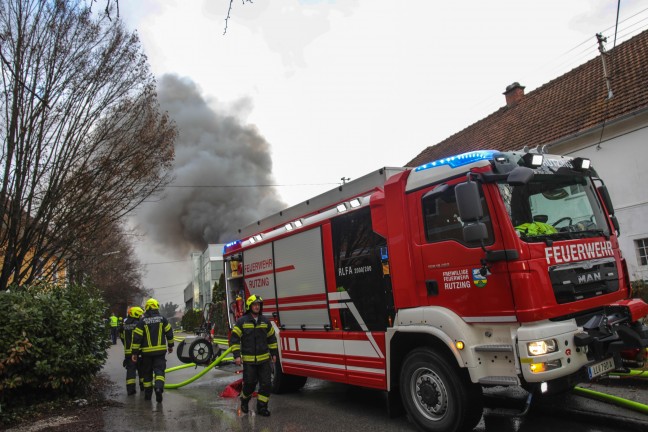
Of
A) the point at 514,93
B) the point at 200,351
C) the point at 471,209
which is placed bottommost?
the point at 200,351

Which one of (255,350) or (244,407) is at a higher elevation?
(255,350)

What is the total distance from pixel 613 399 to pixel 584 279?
1613 mm

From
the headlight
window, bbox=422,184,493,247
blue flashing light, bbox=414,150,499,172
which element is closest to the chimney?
blue flashing light, bbox=414,150,499,172

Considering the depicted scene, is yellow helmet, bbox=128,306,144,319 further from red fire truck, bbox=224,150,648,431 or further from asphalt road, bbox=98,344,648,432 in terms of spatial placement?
red fire truck, bbox=224,150,648,431

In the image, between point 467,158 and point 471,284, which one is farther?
point 467,158

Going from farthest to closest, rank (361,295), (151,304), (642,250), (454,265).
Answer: (642,250) → (151,304) → (361,295) → (454,265)

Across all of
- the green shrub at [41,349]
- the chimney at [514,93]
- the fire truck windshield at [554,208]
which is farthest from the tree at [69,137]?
the chimney at [514,93]

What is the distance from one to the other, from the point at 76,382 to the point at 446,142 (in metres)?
16.3

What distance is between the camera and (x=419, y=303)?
458cm

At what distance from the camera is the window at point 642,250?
10.7 m

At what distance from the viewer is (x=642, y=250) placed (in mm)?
10750

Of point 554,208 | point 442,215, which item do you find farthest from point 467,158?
point 554,208

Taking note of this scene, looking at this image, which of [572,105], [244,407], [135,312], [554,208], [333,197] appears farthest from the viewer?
[572,105]

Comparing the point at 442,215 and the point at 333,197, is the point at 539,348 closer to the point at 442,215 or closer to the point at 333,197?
the point at 442,215
